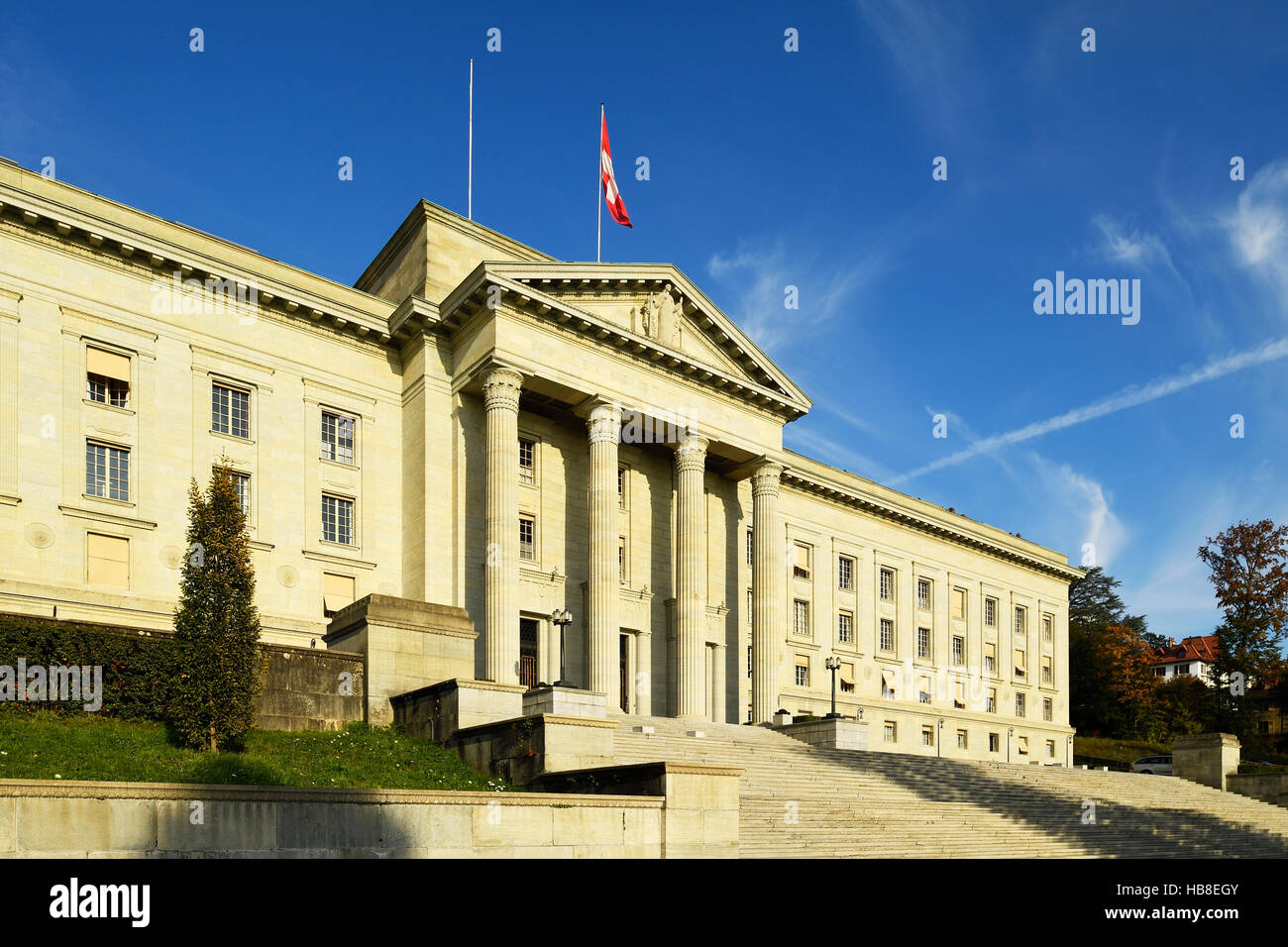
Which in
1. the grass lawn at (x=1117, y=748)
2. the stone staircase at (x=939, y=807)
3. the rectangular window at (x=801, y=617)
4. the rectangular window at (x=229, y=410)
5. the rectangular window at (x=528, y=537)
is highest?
the rectangular window at (x=229, y=410)

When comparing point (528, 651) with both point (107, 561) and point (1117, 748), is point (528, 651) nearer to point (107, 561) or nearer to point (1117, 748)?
point (107, 561)

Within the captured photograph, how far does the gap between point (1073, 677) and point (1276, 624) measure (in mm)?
15595

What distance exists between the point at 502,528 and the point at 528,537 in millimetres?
5078

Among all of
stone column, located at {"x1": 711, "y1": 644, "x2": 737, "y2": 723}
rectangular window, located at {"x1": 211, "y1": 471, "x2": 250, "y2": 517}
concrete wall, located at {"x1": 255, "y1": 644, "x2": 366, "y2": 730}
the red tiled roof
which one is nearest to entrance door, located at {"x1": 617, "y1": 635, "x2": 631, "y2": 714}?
stone column, located at {"x1": 711, "y1": 644, "x2": 737, "y2": 723}

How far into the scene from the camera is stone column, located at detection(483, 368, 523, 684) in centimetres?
3509

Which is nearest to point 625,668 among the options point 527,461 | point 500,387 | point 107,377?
point 527,461

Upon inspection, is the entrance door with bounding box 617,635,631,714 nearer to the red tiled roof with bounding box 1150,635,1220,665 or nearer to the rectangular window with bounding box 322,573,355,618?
the rectangular window with bounding box 322,573,355,618

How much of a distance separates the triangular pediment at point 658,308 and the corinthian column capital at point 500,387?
10.3 feet

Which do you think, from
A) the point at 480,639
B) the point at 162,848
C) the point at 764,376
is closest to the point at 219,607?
the point at 162,848

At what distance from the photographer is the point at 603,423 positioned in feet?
130

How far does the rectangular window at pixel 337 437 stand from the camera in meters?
37.7

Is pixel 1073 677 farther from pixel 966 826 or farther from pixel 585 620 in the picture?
pixel 966 826

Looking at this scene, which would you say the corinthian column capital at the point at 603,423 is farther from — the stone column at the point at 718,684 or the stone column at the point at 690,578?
the stone column at the point at 718,684

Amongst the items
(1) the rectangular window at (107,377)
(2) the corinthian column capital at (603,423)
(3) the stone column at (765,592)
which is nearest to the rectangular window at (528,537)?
(2) the corinthian column capital at (603,423)
